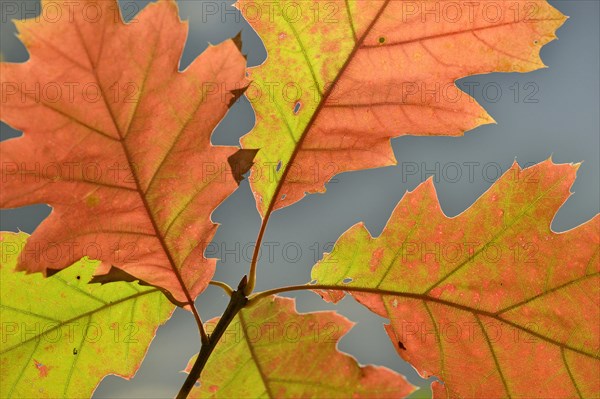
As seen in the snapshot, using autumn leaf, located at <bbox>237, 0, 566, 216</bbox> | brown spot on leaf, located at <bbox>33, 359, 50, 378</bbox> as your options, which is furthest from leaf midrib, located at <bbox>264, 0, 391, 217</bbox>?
brown spot on leaf, located at <bbox>33, 359, 50, 378</bbox>

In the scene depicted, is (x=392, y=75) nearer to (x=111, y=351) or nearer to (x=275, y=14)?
(x=275, y=14)

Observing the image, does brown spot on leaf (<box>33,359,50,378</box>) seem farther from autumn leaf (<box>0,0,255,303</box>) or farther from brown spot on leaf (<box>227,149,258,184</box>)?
brown spot on leaf (<box>227,149,258,184</box>)

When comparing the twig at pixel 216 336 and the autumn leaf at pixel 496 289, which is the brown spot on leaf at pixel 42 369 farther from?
the autumn leaf at pixel 496 289

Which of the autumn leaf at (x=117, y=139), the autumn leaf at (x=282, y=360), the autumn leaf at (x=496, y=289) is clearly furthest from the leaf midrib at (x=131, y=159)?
the autumn leaf at (x=496, y=289)

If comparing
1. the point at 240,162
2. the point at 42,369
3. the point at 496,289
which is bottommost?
the point at 496,289

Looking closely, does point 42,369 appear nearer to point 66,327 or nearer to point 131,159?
point 66,327

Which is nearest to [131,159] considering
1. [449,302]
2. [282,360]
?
[282,360]

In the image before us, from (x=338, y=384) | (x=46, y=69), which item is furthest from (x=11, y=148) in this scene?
(x=338, y=384)
